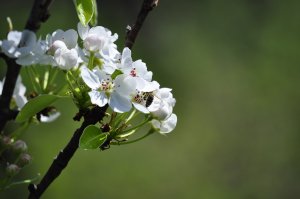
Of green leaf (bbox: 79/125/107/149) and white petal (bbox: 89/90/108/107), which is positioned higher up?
white petal (bbox: 89/90/108/107)

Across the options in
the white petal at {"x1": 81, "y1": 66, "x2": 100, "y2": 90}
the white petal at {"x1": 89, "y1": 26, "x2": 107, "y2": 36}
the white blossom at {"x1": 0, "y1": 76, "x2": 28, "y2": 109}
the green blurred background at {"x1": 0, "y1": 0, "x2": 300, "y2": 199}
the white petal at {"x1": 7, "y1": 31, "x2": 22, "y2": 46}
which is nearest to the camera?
the white petal at {"x1": 81, "y1": 66, "x2": 100, "y2": 90}

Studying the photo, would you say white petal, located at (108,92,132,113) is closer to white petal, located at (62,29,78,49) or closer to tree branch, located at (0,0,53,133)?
white petal, located at (62,29,78,49)

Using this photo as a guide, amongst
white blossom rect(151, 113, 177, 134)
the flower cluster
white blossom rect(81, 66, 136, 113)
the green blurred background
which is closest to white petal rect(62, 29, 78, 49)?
the flower cluster

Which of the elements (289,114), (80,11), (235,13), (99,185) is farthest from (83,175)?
(80,11)

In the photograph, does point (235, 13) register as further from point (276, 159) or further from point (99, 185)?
point (99, 185)

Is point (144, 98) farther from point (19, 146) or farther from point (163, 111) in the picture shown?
point (19, 146)

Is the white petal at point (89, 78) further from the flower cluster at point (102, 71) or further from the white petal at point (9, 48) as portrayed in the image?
the white petal at point (9, 48)

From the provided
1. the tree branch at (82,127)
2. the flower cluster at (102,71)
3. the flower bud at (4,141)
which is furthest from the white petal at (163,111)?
the flower bud at (4,141)

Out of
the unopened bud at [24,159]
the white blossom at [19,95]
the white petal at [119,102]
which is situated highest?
the white petal at [119,102]

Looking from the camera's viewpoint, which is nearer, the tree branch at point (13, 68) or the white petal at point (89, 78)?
the white petal at point (89, 78)
